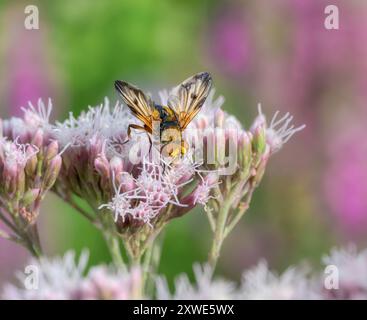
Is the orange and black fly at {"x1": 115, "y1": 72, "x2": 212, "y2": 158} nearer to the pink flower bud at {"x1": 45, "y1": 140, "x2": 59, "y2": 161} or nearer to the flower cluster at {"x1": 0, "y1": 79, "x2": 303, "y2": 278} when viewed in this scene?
the flower cluster at {"x1": 0, "y1": 79, "x2": 303, "y2": 278}

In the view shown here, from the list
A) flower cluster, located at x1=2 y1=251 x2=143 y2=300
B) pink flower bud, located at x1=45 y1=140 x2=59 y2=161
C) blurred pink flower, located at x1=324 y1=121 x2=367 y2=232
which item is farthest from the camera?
blurred pink flower, located at x1=324 y1=121 x2=367 y2=232

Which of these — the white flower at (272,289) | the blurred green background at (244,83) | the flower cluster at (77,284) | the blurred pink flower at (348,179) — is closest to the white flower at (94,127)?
the flower cluster at (77,284)

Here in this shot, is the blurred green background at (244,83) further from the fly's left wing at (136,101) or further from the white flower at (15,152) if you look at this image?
the fly's left wing at (136,101)

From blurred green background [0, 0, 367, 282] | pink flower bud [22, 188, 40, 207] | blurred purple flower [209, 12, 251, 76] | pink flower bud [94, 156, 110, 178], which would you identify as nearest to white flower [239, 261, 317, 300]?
pink flower bud [94, 156, 110, 178]

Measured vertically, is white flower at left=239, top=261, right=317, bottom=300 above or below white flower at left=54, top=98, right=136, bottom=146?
below

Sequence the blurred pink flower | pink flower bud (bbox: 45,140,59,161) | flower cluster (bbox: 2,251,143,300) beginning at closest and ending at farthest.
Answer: flower cluster (bbox: 2,251,143,300), pink flower bud (bbox: 45,140,59,161), the blurred pink flower
